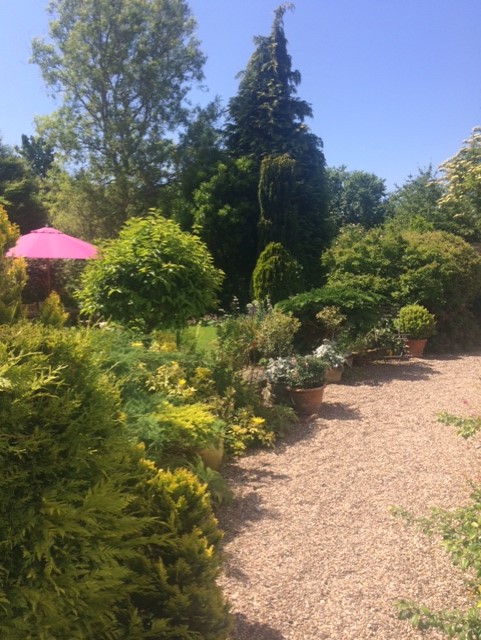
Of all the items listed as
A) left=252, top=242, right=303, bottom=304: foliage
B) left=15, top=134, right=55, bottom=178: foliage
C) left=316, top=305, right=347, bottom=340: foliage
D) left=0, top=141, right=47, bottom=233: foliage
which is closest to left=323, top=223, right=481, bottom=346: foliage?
left=252, top=242, right=303, bottom=304: foliage

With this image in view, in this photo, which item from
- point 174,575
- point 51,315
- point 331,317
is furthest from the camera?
point 331,317

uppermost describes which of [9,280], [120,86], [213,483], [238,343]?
[120,86]

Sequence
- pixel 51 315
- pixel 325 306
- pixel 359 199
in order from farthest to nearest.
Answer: pixel 359 199
pixel 325 306
pixel 51 315

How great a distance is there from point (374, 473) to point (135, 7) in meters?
17.1

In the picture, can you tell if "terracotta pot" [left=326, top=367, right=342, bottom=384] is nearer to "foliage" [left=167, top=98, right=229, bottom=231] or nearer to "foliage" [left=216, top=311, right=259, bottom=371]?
"foliage" [left=216, top=311, right=259, bottom=371]

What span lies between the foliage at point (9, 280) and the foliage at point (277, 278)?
307 inches

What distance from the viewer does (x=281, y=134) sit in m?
14.7

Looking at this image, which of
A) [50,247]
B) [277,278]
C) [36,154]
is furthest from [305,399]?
[36,154]

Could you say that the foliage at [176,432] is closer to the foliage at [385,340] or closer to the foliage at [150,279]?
the foliage at [150,279]

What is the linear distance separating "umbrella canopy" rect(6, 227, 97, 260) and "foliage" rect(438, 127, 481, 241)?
10.8m

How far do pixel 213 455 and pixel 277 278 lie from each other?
653 centimetres

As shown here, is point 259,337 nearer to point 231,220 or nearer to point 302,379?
point 302,379

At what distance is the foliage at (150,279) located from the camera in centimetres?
559

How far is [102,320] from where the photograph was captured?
6207 millimetres
